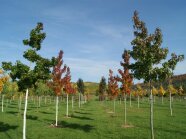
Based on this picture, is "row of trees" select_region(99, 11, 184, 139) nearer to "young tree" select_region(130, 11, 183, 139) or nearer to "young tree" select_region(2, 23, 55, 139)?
"young tree" select_region(130, 11, 183, 139)

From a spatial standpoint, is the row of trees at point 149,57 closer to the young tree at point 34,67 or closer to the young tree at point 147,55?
the young tree at point 147,55

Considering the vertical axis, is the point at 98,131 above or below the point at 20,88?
below

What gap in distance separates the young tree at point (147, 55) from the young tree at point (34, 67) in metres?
7.35

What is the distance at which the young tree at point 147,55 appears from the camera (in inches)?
803

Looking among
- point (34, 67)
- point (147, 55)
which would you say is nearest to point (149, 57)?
point (147, 55)

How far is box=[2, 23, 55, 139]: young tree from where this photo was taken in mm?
22156

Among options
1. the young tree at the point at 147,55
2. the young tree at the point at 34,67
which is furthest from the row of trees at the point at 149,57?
the young tree at the point at 34,67

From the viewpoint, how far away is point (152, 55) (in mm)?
20609

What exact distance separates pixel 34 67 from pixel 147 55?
9.46 metres

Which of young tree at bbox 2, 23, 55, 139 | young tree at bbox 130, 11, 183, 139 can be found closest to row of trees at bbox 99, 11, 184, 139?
young tree at bbox 130, 11, 183, 139

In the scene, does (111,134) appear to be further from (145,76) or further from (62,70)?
(62,70)

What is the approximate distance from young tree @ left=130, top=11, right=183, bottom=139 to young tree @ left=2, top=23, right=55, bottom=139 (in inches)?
289

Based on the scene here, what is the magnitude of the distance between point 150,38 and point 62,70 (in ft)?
64.6

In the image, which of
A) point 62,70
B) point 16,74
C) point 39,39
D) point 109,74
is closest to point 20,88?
point 16,74
